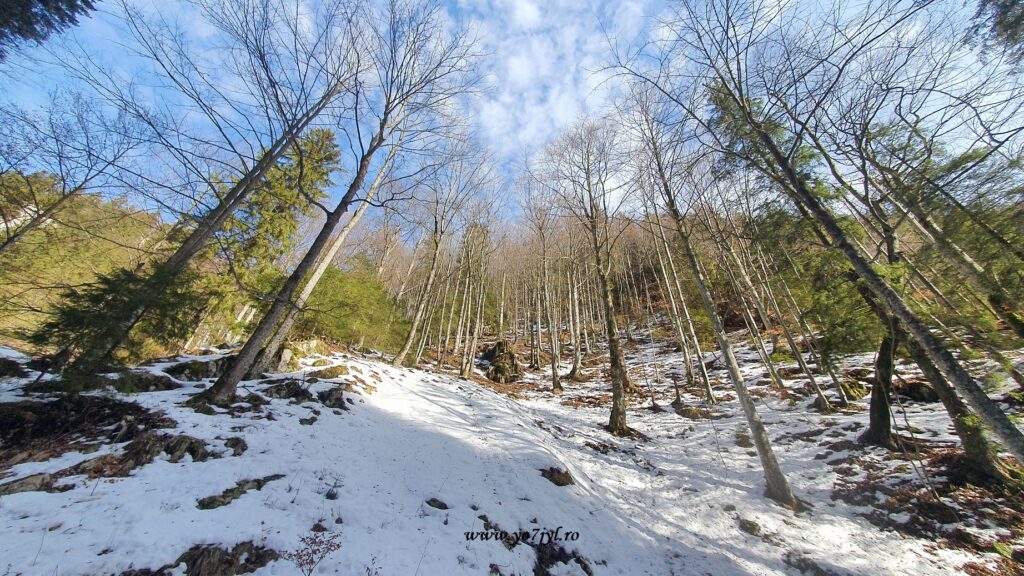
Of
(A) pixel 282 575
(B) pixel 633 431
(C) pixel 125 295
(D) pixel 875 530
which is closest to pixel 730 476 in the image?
(D) pixel 875 530

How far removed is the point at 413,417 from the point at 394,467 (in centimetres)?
227

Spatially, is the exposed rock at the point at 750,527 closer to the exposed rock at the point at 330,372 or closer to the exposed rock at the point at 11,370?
the exposed rock at the point at 330,372

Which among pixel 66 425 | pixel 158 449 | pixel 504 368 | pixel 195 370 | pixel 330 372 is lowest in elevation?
pixel 158 449

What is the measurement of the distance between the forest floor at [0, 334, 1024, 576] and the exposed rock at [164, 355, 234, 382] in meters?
0.03

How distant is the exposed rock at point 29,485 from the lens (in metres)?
2.70

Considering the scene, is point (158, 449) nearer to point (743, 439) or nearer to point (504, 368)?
point (743, 439)

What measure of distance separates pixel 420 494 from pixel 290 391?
3778 mm

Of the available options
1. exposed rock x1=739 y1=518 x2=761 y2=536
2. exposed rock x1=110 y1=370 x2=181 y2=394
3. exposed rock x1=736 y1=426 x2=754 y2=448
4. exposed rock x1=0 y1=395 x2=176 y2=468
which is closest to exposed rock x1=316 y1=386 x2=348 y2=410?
exposed rock x1=110 y1=370 x2=181 y2=394

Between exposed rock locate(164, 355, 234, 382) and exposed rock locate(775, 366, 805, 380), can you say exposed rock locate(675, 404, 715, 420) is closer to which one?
exposed rock locate(775, 366, 805, 380)

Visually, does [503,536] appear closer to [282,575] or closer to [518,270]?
[282,575]

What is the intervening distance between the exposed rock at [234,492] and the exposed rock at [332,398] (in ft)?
8.45

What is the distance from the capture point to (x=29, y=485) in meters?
2.81

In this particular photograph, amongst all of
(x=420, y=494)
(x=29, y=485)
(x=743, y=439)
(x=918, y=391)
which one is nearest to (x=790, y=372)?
(x=918, y=391)

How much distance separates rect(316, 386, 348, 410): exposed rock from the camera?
6438mm
